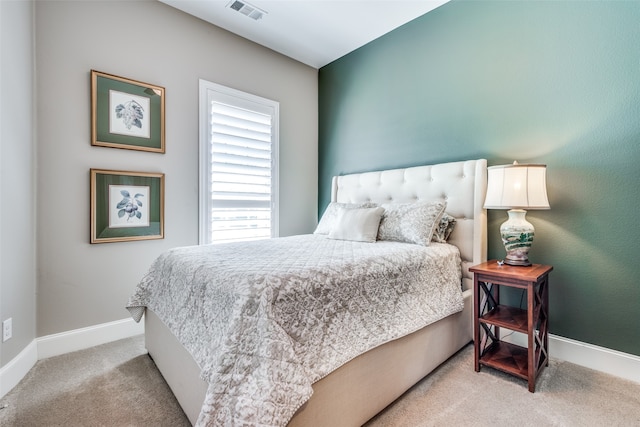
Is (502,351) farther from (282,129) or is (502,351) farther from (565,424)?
(282,129)

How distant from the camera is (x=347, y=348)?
1309 millimetres

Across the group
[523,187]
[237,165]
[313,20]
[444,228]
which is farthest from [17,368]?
[313,20]

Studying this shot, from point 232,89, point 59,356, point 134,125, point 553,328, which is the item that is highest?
point 232,89

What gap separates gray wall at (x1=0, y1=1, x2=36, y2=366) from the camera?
66.9 inches

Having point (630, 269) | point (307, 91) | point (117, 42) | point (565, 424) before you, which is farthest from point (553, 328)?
point (117, 42)

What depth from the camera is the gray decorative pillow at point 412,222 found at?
86.0 inches

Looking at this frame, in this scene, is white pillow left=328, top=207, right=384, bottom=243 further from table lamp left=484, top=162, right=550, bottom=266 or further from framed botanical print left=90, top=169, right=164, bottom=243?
framed botanical print left=90, top=169, right=164, bottom=243

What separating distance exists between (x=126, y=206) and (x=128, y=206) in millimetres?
14

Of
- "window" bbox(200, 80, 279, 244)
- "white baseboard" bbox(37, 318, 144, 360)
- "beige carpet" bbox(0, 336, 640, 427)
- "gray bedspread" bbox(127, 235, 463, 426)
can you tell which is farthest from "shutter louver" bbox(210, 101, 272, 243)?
"beige carpet" bbox(0, 336, 640, 427)

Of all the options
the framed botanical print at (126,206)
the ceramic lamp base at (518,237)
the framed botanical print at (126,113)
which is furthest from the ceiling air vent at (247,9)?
the ceramic lamp base at (518,237)

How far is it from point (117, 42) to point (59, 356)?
97.0 inches

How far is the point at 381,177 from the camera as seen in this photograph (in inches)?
120

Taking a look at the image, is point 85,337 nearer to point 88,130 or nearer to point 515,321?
point 88,130

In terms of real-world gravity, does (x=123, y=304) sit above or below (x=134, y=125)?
below
